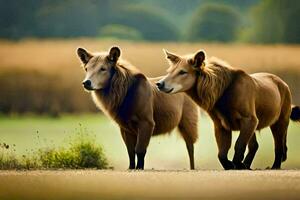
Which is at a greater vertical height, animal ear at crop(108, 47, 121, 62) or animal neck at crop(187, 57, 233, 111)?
animal ear at crop(108, 47, 121, 62)

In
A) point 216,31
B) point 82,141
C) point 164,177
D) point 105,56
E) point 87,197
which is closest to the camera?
point 87,197

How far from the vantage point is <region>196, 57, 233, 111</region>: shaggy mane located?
1162 cm

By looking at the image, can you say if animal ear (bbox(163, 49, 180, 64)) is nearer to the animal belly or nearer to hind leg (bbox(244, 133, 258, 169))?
the animal belly

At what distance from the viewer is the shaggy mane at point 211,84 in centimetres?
1162

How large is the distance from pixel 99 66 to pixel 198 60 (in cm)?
117

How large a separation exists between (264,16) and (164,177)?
4.56 meters

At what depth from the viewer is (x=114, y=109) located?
12.2m

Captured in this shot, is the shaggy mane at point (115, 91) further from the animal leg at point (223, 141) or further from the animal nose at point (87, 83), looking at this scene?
the animal leg at point (223, 141)

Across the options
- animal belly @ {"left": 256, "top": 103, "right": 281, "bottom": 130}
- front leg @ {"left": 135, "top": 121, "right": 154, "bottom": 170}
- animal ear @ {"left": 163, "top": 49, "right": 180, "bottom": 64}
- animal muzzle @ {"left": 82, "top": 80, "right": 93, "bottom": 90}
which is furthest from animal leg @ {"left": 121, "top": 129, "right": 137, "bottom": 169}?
animal belly @ {"left": 256, "top": 103, "right": 281, "bottom": 130}

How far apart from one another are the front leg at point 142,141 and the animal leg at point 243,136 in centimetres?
103

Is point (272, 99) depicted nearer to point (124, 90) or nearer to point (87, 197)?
point (124, 90)

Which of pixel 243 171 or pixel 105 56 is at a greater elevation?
pixel 105 56

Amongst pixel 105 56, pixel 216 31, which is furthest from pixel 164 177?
pixel 216 31

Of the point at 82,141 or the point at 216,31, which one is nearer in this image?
the point at 82,141
